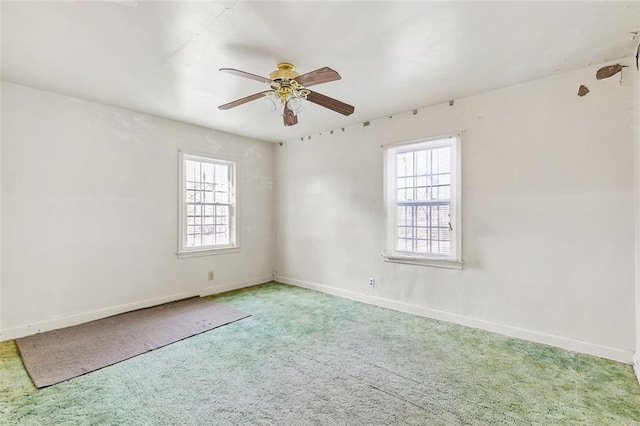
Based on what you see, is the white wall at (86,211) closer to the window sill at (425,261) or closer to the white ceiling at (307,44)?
the white ceiling at (307,44)

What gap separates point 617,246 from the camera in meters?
2.56

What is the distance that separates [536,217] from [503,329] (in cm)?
119

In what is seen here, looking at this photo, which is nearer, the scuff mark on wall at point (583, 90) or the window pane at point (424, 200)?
the scuff mark on wall at point (583, 90)

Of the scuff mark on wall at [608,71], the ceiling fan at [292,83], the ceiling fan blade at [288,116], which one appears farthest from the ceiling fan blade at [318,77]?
the scuff mark on wall at [608,71]

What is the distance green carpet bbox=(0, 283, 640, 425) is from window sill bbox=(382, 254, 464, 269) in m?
0.74

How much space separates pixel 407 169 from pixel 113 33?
3241 millimetres

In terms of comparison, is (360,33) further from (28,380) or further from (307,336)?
(28,380)

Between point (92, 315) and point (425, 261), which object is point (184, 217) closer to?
point (92, 315)

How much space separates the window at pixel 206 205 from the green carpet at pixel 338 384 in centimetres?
→ 175

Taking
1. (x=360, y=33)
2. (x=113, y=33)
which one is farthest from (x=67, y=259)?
(x=360, y=33)

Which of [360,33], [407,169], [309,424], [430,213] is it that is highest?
[360,33]

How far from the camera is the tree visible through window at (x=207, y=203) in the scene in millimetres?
4352

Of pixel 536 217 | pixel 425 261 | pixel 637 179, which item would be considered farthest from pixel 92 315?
pixel 637 179

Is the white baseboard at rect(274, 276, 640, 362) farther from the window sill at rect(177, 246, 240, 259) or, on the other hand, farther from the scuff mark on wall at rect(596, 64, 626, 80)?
the scuff mark on wall at rect(596, 64, 626, 80)
